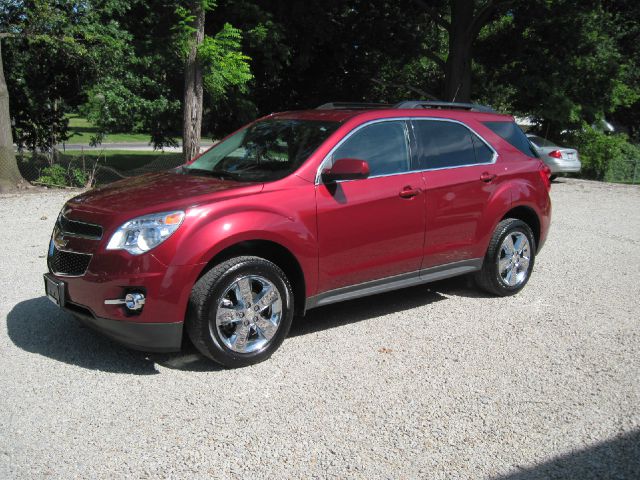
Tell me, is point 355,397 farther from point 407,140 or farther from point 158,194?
point 407,140


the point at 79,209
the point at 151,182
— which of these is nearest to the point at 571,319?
the point at 151,182

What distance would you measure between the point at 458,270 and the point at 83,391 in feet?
11.3

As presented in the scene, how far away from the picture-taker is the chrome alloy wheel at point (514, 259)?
645 cm

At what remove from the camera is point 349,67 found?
22.7 meters

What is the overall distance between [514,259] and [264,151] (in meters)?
2.82

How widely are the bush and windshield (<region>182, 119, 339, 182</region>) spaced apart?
20686mm

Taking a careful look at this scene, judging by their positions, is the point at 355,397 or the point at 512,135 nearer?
the point at 355,397

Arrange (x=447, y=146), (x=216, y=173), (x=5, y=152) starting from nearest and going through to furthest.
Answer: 1. (x=216, y=173)
2. (x=447, y=146)
3. (x=5, y=152)

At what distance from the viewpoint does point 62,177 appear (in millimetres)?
14211

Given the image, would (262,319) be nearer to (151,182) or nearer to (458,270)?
(151,182)

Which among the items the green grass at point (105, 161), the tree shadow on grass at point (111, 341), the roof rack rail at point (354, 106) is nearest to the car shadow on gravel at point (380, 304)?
the tree shadow on grass at point (111, 341)

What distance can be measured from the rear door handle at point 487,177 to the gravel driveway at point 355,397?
1.21 metres

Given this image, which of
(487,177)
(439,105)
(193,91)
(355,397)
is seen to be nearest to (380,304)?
(487,177)

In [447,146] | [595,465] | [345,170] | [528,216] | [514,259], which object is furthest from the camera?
[528,216]
